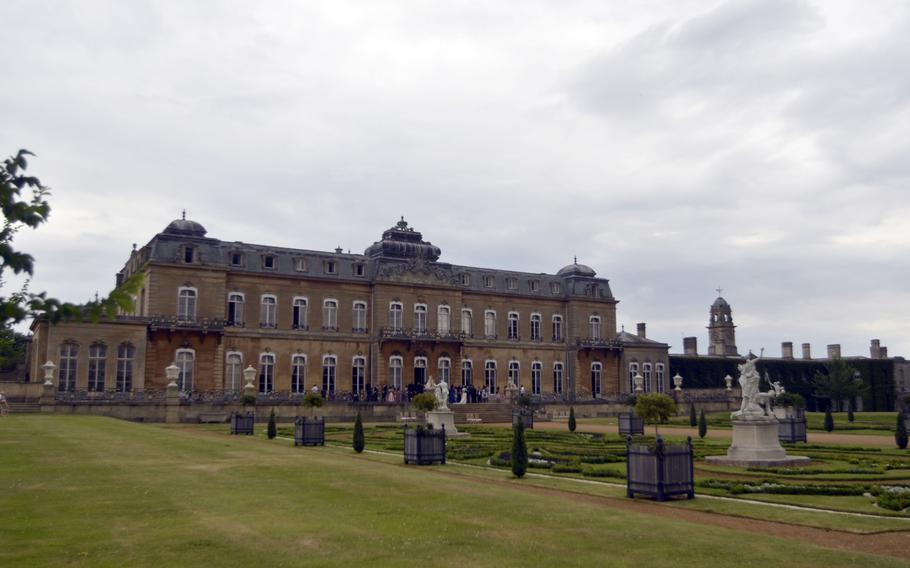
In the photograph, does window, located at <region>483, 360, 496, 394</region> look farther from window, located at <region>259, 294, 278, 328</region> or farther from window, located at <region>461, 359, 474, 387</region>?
window, located at <region>259, 294, 278, 328</region>

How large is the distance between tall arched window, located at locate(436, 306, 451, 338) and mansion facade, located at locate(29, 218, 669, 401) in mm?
78

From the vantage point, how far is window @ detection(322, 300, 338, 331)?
5406 centimetres

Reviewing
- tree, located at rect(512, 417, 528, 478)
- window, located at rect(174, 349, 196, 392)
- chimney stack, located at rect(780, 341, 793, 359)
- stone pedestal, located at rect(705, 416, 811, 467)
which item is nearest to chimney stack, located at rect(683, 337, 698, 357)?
chimney stack, located at rect(780, 341, 793, 359)

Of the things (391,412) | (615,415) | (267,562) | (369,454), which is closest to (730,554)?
(267,562)

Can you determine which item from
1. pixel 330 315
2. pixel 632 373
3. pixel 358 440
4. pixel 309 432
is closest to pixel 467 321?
pixel 330 315

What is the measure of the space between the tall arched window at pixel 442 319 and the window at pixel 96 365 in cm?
2229

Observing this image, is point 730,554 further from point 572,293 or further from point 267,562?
point 572,293

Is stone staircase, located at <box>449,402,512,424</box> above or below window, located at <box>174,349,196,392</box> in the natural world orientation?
below

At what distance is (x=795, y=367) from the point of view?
75500mm

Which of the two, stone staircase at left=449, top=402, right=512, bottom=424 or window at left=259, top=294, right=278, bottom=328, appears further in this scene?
window at left=259, top=294, right=278, bottom=328

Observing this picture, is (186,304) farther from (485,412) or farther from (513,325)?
(513,325)

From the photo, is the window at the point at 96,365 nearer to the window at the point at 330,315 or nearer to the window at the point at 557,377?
the window at the point at 330,315

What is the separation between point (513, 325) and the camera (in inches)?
2452

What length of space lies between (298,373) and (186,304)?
28.3 ft
